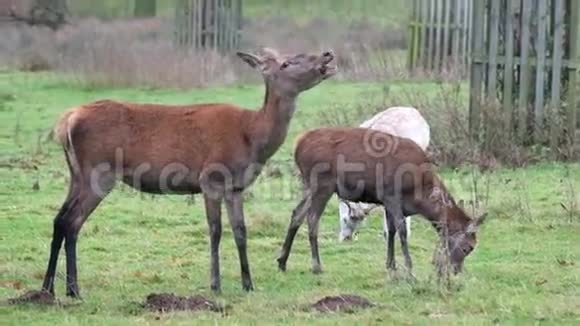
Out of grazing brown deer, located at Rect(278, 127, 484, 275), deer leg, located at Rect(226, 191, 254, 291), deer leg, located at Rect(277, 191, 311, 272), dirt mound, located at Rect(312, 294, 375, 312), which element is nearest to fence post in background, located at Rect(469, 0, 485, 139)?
grazing brown deer, located at Rect(278, 127, 484, 275)

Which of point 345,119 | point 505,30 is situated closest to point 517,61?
point 505,30

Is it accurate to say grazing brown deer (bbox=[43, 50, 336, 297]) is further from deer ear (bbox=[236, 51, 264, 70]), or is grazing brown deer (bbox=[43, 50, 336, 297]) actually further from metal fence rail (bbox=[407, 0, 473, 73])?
metal fence rail (bbox=[407, 0, 473, 73])

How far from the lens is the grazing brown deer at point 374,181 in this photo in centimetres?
1116

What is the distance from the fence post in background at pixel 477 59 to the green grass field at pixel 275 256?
1087 mm

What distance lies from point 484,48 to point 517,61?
1.58ft

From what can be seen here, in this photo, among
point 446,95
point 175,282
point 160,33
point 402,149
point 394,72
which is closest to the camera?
point 175,282

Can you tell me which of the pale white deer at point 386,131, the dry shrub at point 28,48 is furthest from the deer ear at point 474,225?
the dry shrub at point 28,48

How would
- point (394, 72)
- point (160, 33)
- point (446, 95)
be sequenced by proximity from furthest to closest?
point (160, 33), point (394, 72), point (446, 95)

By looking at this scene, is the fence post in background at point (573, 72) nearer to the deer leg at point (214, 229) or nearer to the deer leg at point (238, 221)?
the deer leg at point (238, 221)

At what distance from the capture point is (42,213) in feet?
45.3

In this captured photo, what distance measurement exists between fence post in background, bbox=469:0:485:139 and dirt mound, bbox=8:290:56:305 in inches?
345

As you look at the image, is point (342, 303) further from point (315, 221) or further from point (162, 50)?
point (162, 50)

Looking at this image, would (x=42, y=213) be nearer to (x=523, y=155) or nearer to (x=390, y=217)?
(x=390, y=217)

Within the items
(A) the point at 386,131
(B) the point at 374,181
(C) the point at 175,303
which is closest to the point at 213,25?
(A) the point at 386,131
